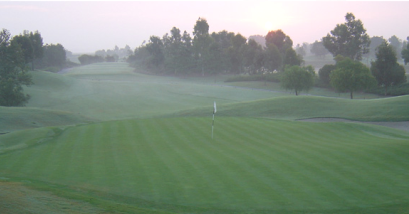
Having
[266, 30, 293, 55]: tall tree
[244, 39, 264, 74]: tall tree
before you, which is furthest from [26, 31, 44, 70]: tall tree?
[266, 30, 293, 55]: tall tree

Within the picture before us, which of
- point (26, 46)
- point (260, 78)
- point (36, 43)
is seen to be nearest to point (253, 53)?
point (260, 78)

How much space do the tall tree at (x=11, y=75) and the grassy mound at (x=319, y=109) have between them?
21917 millimetres

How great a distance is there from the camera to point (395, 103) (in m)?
29.2

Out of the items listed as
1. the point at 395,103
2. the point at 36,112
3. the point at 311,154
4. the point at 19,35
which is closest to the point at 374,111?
the point at 395,103

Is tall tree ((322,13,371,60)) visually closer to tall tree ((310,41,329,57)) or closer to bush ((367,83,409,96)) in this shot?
bush ((367,83,409,96))

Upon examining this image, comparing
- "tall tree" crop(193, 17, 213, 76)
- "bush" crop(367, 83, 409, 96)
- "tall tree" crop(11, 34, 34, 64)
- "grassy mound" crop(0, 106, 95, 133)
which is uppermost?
"tall tree" crop(193, 17, 213, 76)

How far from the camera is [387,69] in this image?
185 feet

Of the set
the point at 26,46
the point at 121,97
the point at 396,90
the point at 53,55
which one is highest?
the point at 53,55

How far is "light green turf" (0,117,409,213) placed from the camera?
28.6ft

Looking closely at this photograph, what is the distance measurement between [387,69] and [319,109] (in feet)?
111

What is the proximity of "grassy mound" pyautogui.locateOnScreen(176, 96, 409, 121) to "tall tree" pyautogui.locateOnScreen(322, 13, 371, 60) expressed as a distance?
6267 cm

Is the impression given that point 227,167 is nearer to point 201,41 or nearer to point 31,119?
point 31,119

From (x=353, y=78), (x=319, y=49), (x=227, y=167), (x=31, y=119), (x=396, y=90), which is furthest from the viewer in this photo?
(x=319, y=49)

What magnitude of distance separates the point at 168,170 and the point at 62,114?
24213 mm
